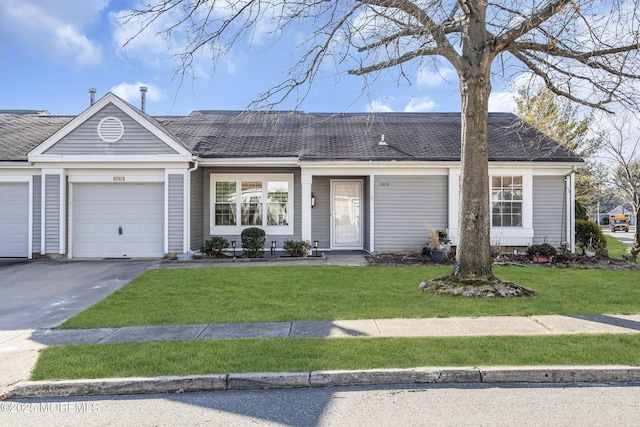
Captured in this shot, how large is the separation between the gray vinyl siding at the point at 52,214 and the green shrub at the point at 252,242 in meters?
5.70

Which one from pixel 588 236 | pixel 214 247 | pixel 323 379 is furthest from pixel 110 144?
pixel 588 236

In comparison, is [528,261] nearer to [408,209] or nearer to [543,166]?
[543,166]

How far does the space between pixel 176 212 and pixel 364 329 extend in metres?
8.73

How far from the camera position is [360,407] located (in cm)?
370

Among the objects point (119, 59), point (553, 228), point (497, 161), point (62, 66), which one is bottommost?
point (553, 228)

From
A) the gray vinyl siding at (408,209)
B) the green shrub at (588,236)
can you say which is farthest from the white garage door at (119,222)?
the green shrub at (588,236)

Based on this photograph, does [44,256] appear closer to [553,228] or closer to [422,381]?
[422,381]

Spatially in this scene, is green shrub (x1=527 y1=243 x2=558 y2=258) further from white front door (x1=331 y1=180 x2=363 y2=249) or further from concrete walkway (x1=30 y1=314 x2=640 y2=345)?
concrete walkway (x1=30 y1=314 x2=640 y2=345)

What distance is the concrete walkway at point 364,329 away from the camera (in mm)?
5496

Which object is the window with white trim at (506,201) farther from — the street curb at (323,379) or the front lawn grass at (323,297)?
the street curb at (323,379)

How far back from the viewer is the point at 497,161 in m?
13.2

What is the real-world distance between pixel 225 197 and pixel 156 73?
6049mm

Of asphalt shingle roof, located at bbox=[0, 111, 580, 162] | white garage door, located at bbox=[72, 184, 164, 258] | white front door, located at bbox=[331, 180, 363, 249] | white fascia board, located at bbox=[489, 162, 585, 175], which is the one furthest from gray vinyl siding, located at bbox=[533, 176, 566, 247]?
white garage door, located at bbox=[72, 184, 164, 258]

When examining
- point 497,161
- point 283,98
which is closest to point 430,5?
point 283,98
